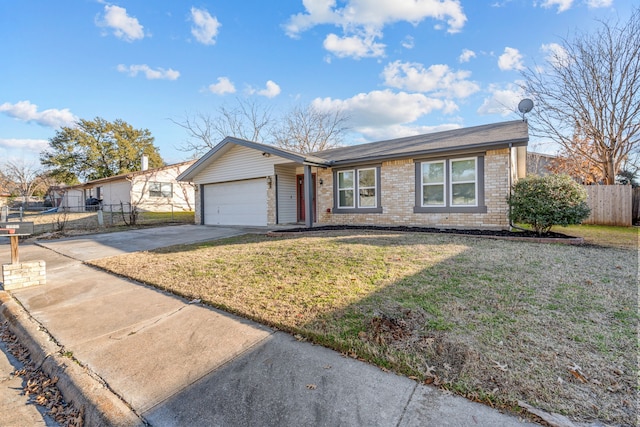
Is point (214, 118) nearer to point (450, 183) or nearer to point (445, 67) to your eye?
point (445, 67)

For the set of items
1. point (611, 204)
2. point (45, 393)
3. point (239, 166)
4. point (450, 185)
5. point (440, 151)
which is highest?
point (239, 166)

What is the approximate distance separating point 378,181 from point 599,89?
45.8 ft

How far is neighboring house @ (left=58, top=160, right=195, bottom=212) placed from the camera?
76.4ft

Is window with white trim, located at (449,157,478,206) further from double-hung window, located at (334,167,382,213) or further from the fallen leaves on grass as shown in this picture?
the fallen leaves on grass

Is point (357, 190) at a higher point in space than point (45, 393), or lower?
higher

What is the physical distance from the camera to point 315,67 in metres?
17.8

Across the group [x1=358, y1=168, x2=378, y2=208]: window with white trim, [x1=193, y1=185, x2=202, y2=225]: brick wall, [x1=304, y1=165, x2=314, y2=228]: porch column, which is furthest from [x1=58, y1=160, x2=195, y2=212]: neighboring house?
[x1=358, y1=168, x2=378, y2=208]: window with white trim

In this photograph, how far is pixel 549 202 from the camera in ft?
25.2

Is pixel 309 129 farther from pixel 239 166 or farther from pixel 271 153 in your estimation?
pixel 271 153

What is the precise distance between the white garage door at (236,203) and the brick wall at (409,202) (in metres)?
2.84

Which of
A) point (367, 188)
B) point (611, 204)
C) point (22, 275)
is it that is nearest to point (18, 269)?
point (22, 275)

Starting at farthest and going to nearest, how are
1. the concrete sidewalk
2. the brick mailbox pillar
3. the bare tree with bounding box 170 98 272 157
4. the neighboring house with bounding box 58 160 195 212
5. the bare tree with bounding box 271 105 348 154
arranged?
the bare tree with bounding box 271 105 348 154
the bare tree with bounding box 170 98 272 157
the neighboring house with bounding box 58 160 195 212
the brick mailbox pillar
the concrete sidewalk

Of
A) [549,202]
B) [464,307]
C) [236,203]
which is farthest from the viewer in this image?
[236,203]

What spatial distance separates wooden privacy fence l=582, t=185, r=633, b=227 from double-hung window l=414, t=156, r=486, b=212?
7024 millimetres
